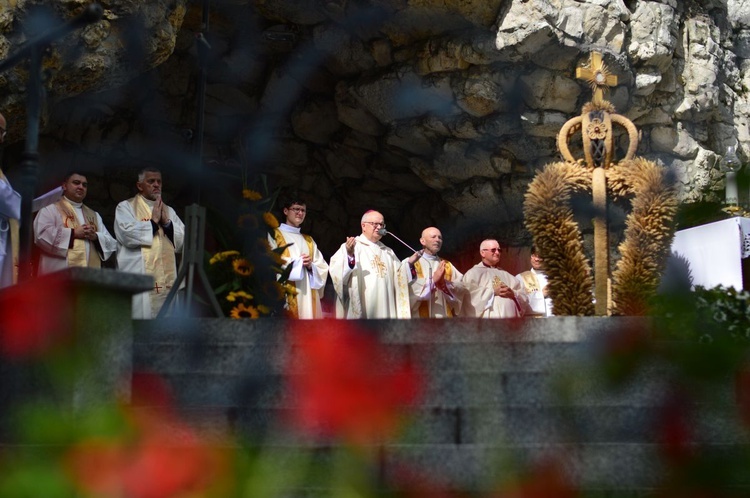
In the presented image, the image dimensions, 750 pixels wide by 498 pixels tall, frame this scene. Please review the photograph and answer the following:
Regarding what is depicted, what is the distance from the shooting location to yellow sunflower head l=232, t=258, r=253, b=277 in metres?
6.31

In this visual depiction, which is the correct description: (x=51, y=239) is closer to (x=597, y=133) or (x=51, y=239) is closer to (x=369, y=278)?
(x=369, y=278)

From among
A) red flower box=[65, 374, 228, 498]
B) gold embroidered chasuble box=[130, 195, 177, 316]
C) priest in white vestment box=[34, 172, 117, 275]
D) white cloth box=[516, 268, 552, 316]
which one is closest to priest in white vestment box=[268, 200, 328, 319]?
gold embroidered chasuble box=[130, 195, 177, 316]

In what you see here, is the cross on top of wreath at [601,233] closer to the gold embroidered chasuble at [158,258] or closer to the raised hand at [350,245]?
the raised hand at [350,245]

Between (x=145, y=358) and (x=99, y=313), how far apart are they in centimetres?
42

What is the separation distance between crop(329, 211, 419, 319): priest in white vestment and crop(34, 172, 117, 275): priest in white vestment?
222cm

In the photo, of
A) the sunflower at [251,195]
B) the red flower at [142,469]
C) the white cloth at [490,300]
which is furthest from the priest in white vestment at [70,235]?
the red flower at [142,469]

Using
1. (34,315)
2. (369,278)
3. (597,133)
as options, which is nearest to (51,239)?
(369,278)

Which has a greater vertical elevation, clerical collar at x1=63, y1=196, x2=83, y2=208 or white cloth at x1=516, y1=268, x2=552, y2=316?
clerical collar at x1=63, y1=196, x2=83, y2=208

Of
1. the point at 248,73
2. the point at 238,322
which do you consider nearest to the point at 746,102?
the point at 248,73

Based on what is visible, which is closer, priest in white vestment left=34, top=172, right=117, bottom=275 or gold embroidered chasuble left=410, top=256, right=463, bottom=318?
priest in white vestment left=34, top=172, right=117, bottom=275

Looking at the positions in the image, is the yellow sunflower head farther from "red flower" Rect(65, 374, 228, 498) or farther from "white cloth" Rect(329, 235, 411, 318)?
"red flower" Rect(65, 374, 228, 498)

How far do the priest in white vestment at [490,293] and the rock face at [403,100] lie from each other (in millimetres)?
2642

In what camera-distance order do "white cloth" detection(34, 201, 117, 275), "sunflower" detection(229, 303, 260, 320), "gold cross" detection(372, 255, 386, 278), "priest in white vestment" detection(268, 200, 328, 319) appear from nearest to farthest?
"sunflower" detection(229, 303, 260, 320) → "white cloth" detection(34, 201, 117, 275) → "priest in white vestment" detection(268, 200, 328, 319) → "gold cross" detection(372, 255, 386, 278)

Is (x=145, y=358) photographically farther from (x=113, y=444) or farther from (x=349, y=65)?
(x=349, y=65)
